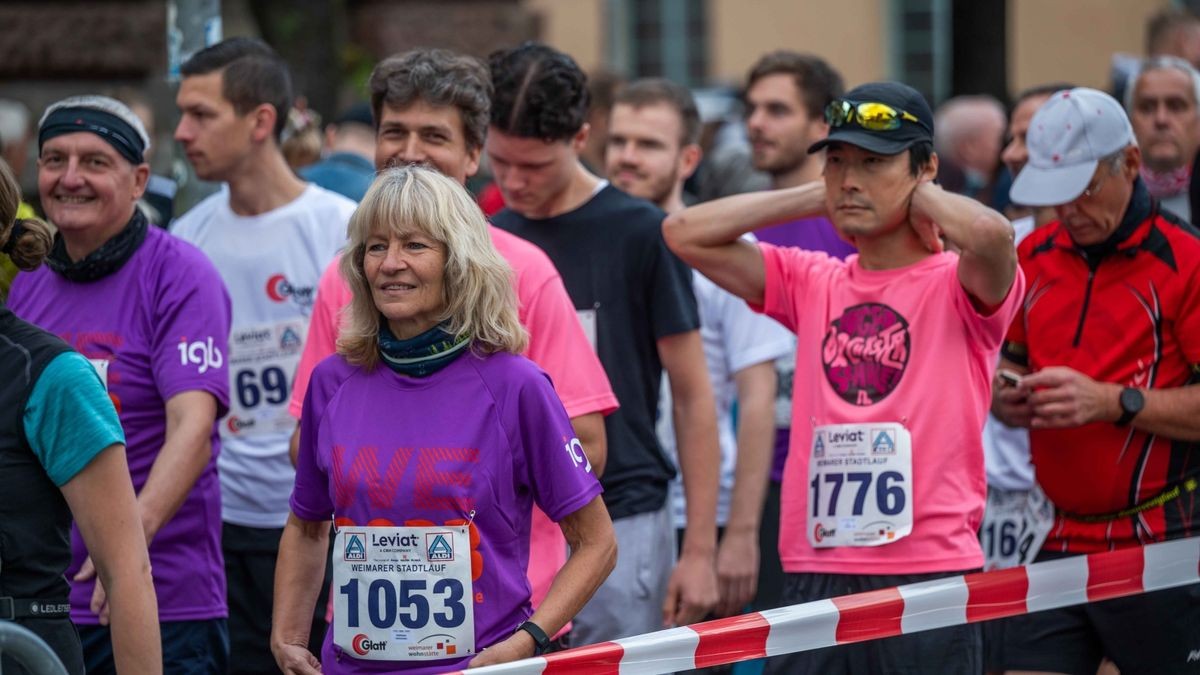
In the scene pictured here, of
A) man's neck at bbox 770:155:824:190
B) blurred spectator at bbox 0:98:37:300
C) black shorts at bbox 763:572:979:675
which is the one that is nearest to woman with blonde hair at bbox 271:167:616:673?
black shorts at bbox 763:572:979:675

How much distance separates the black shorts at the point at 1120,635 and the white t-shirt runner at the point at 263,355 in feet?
8.00

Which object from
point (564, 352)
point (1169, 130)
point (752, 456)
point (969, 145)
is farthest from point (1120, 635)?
point (969, 145)

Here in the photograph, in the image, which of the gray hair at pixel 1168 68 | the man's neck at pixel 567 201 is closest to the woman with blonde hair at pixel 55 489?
the man's neck at pixel 567 201

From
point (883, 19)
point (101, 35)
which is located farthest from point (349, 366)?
point (883, 19)

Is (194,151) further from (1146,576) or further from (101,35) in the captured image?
(101,35)

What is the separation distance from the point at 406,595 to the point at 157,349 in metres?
1.48

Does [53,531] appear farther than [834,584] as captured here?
No

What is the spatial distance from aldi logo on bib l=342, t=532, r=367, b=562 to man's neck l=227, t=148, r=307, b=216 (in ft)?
7.75

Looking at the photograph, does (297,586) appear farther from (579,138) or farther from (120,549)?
(579,138)

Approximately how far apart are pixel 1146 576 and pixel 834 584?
0.98 metres

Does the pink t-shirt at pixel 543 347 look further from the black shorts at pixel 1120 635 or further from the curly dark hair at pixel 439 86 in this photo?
the black shorts at pixel 1120 635

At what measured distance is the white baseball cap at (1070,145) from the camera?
489cm

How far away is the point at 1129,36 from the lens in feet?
87.9

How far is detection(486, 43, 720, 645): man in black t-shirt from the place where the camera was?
489cm
